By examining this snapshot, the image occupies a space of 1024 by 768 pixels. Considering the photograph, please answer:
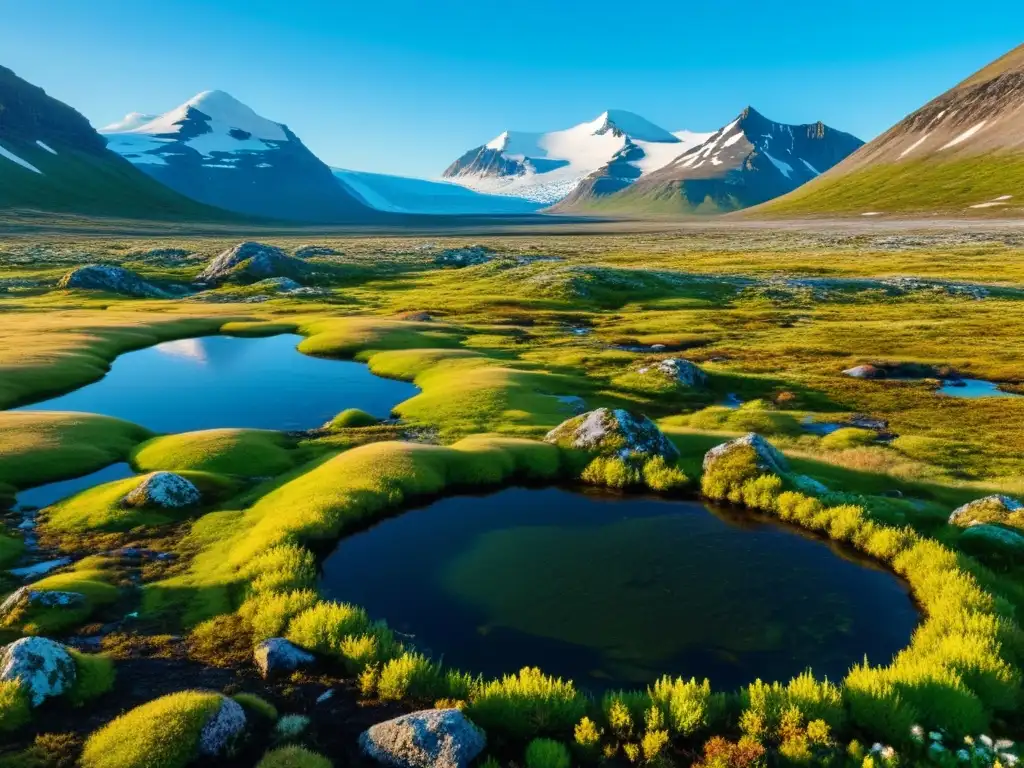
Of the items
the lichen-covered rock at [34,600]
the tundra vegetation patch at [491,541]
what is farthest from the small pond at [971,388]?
the lichen-covered rock at [34,600]

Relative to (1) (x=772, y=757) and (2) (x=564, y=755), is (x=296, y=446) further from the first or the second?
(1) (x=772, y=757)

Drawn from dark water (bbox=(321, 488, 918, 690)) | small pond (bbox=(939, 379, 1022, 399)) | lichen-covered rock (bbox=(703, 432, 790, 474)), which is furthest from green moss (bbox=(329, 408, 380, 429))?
small pond (bbox=(939, 379, 1022, 399))

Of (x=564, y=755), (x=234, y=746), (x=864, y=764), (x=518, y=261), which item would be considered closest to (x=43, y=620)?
(x=234, y=746)

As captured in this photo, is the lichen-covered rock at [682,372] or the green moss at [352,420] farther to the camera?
the lichen-covered rock at [682,372]

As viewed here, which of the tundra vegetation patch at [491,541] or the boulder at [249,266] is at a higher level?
the boulder at [249,266]

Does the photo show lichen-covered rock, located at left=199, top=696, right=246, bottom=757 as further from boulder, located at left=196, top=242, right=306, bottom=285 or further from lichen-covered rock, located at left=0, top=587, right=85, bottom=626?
boulder, located at left=196, top=242, right=306, bottom=285

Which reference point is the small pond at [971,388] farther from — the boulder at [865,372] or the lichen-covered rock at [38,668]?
the lichen-covered rock at [38,668]
